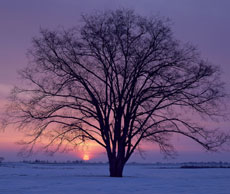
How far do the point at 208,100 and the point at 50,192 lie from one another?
14.8m

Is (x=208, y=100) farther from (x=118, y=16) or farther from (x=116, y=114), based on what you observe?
(x=118, y=16)

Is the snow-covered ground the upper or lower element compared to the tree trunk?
lower

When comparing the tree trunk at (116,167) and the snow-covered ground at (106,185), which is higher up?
the tree trunk at (116,167)

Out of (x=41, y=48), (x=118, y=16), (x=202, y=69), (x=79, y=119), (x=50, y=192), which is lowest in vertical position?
(x=50, y=192)

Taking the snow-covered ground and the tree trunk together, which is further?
the tree trunk

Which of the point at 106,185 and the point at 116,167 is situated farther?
the point at 116,167

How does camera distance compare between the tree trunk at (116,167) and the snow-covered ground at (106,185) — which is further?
the tree trunk at (116,167)

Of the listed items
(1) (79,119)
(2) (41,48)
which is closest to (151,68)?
(1) (79,119)

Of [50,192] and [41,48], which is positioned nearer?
[50,192]

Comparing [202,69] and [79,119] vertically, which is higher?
[202,69]

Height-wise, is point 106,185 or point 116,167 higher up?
point 116,167

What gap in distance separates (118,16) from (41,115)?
341 inches

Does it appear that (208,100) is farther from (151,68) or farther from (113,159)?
(113,159)

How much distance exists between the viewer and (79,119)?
26.7 meters
